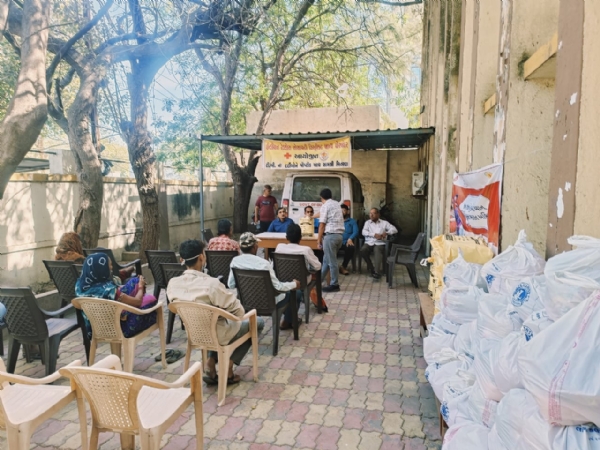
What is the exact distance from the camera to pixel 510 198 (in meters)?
3.09

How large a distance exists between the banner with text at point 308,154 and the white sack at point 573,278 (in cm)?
665

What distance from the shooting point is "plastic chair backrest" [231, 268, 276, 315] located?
149 inches

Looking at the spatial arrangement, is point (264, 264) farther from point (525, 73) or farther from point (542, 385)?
point (542, 385)

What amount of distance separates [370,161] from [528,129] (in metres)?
8.59

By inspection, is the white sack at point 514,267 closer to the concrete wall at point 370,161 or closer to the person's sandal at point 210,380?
the person's sandal at point 210,380

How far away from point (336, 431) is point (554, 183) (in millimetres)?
1984

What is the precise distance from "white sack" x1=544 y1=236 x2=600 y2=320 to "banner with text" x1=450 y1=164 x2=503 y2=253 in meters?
1.81

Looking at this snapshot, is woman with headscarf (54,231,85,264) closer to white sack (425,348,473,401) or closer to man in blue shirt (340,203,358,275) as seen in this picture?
white sack (425,348,473,401)

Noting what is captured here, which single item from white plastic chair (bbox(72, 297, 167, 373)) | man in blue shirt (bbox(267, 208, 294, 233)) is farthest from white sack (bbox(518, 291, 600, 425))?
man in blue shirt (bbox(267, 208, 294, 233))

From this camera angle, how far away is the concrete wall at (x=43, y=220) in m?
5.72

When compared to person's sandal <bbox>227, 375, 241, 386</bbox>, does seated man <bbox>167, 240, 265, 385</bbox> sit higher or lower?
higher

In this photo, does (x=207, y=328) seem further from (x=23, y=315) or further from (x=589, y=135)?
(x=589, y=135)

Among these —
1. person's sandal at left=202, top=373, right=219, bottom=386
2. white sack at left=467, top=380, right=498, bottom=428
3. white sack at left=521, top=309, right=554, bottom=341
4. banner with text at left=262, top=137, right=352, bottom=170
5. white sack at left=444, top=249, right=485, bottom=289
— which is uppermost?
Answer: banner with text at left=262, top=137, right=352, bottom=170

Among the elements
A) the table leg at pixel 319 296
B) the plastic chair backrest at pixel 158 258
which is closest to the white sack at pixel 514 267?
the table leg at pixel 319 296
